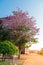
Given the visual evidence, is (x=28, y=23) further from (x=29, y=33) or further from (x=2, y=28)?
(x=2, y=28)

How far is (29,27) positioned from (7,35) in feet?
6.72

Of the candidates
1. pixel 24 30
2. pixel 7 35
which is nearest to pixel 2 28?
pixel 7 35

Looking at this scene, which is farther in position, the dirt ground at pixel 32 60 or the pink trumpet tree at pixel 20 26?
the pink trumpet tree at pixel 20 26

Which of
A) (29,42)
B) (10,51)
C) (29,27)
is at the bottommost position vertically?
(10,51)

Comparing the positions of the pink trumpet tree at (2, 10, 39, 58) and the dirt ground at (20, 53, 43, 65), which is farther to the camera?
the pink trumpet tree at (2, 10, 39, 58)

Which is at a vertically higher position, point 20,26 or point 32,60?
point 20,26

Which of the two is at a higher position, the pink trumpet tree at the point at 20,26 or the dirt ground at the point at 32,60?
the pink trumpet tree at the point at 20,26

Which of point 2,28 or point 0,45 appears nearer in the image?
point 0,45

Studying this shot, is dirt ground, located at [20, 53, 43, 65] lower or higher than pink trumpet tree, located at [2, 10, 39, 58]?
lower

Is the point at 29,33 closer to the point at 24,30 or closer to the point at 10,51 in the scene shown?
the point at 24,30

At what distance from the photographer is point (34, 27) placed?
18.6 m

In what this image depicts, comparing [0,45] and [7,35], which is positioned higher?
[7,35]

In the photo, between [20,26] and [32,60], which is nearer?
[32,60]

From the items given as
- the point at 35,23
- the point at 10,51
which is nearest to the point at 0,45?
the point at 10,51
